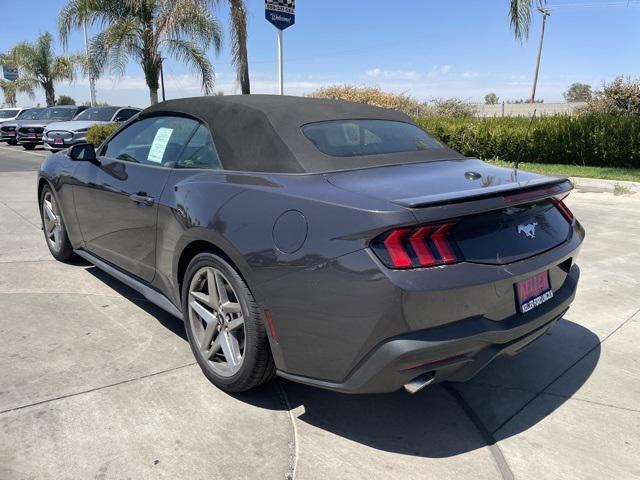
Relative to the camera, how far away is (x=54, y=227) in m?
5.23

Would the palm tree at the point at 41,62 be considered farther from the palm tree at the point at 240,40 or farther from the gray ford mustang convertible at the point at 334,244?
the gray ford mustang convertible at the point at 334,244

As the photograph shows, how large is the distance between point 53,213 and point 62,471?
11.1 feet

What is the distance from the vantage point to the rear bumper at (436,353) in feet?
7.22

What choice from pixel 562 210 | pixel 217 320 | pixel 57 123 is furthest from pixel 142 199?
pixel 57 123

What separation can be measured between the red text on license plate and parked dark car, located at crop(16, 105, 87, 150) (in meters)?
21.9

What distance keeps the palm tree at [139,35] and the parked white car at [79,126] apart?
1.59m

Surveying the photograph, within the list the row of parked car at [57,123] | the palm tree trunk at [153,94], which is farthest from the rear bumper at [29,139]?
the palm tree trunk at [153,94]

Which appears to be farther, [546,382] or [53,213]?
[53,213]

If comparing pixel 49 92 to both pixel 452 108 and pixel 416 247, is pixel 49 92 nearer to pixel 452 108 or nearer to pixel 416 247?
pixel 452 108

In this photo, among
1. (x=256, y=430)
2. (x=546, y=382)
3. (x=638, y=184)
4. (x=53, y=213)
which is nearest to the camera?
(x=256, y=430)

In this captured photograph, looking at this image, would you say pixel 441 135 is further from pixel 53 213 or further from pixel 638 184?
pixel 53 213

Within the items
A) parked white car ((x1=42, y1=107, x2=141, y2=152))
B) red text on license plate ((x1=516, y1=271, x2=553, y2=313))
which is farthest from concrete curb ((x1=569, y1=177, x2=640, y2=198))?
parked white car ((x1=42, y1=107, x2=141, y2=152))

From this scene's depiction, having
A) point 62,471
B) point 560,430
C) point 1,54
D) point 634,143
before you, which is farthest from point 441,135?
point 1,54

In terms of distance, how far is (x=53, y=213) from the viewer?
5.14m
